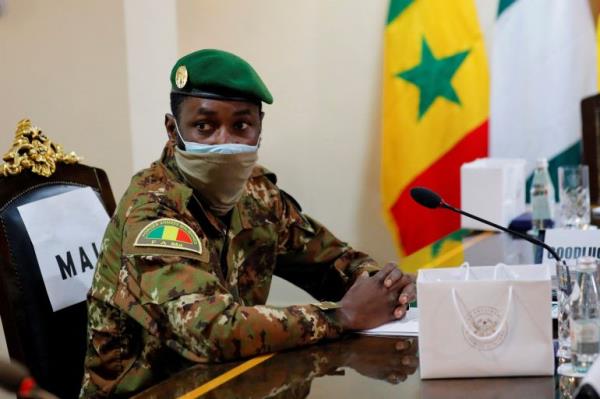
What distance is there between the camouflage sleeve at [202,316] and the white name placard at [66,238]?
0.88 ft

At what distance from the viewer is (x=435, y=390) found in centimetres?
135

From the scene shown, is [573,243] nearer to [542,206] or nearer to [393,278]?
[393,278]

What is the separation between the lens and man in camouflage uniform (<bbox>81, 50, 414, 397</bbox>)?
1631mm

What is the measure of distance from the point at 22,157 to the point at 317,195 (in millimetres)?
2119

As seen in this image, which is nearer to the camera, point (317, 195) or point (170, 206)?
point (170, 206)

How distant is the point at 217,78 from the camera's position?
6.04 ft

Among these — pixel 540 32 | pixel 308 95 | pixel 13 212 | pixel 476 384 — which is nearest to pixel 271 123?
pixel 308 95

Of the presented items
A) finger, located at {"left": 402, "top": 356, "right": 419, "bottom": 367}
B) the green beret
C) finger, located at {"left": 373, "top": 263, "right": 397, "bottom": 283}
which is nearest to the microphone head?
finger, located at {"left": 373, "top": 263, "right": 397, "bottom": 283}

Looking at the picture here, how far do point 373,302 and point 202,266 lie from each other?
321mm

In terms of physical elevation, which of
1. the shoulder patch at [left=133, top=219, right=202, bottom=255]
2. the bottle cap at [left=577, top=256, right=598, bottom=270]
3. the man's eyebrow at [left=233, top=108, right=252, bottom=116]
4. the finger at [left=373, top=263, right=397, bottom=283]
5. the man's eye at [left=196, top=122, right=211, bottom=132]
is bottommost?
the finger at [left=373, top=263, right=397, bottom=283]

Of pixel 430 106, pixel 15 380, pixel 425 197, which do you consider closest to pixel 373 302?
pixel 425 197

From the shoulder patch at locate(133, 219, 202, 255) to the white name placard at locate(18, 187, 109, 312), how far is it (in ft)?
1.02

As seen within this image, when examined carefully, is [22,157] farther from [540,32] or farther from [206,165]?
[540,32]

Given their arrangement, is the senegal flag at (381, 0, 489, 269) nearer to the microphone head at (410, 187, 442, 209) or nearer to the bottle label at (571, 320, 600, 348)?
the microphone head at (410, 187, 442, 209)
